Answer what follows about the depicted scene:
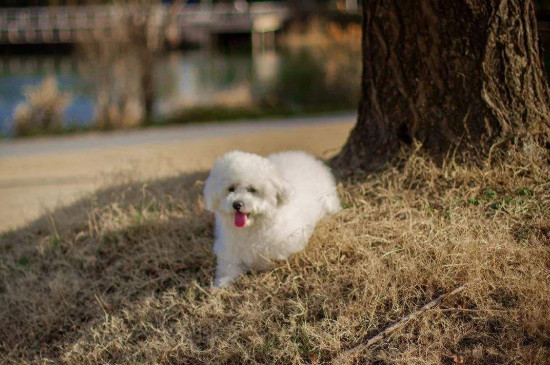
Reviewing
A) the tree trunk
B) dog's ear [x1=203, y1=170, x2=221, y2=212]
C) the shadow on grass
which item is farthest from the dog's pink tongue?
the tree trunk

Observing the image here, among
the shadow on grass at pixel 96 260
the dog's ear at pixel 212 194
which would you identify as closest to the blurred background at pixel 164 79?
the shadow on grass at pixel 96 260

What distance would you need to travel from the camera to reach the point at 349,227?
12.8 feet

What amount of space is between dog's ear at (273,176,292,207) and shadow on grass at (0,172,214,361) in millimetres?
739

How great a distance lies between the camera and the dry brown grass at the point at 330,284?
3094mm

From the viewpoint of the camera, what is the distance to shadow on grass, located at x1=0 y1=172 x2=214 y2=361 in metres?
3.86

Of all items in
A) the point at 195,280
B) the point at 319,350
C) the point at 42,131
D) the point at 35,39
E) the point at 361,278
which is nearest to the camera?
the point at 319,350

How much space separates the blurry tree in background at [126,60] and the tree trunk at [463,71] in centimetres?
756

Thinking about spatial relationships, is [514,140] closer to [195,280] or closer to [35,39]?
[195,280]

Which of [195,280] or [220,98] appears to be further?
[220,98]

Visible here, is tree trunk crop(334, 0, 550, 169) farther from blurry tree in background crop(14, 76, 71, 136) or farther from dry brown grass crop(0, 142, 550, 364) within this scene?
blurry tree in background crop(14, 76, 71, 136)

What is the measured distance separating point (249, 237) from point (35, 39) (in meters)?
27.8

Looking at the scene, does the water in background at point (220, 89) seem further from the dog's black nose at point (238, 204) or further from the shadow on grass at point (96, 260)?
the dog's black nose at point (238, 204)

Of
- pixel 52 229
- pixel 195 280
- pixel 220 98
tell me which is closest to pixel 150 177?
pixel 52 229

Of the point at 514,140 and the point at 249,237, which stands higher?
the point at 514,140
